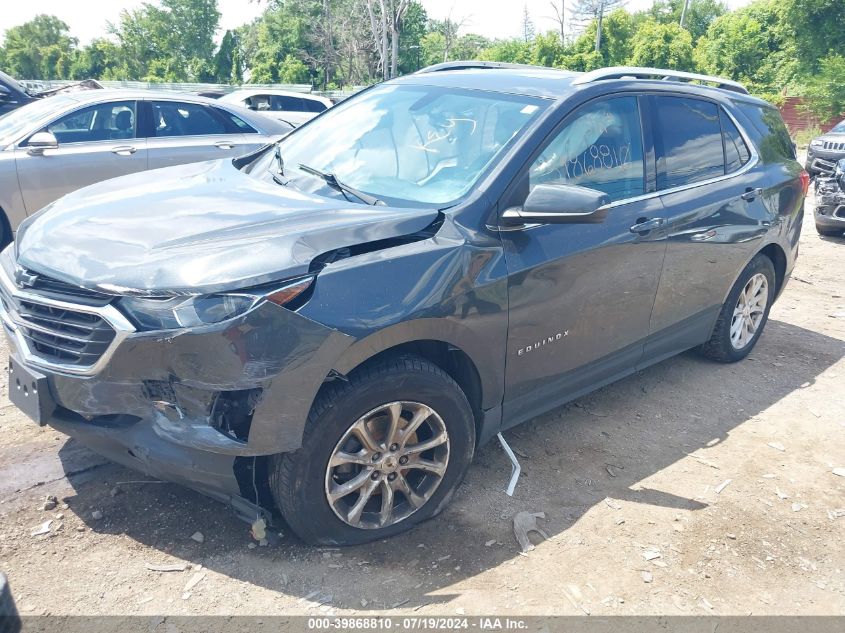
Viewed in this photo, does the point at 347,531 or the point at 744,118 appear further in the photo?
the point at 744,118

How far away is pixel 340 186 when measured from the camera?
3514 mm

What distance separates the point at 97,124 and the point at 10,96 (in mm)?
2579

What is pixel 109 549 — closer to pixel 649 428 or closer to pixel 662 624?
pixel 662 624

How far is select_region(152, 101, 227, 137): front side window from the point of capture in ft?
24.3

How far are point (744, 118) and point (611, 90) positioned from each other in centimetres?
160

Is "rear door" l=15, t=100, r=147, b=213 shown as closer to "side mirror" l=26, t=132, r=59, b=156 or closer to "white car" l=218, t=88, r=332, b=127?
"side mirror" l=26, t=132, r=59, b=156

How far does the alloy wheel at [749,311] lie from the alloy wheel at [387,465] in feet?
9.55

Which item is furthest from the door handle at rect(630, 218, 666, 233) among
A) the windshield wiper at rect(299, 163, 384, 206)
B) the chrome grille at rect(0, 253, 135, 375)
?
the chrome grille at rect(0, 253, 135, 375)

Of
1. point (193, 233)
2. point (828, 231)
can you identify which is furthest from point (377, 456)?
point (828, 231)

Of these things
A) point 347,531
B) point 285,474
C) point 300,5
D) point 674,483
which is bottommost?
point 674,483

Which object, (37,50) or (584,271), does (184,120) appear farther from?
(37,50)

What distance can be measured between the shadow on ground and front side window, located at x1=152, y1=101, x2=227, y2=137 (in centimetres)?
465

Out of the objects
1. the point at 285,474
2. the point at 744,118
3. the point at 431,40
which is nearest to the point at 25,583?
the point at 285,474

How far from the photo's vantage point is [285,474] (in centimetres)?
278
